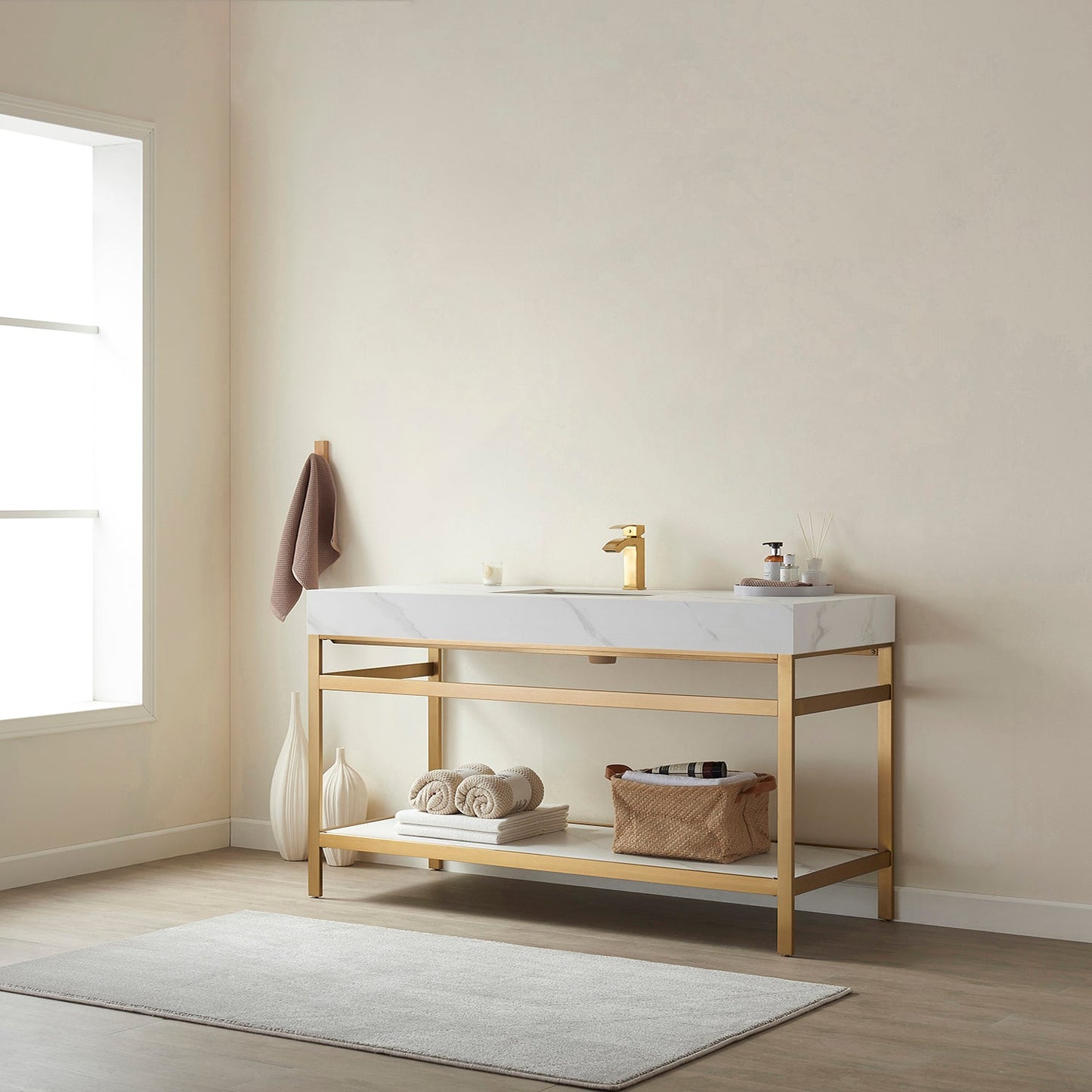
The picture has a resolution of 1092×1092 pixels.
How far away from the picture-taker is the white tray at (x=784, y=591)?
371cm

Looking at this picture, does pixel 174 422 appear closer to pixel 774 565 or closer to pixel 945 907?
pixel 774 565

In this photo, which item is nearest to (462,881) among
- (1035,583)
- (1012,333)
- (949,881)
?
(949,881)

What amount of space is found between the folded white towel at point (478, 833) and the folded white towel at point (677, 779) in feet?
1.06

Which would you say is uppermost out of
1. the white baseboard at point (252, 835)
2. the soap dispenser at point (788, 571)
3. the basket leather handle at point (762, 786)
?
the soap dispenser at point (788, 571)

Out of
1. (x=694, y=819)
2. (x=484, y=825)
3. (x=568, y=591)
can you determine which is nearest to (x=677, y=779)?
(x=694, y=819)

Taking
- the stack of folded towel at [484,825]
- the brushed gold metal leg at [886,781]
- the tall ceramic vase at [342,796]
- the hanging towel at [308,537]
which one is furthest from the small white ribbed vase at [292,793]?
the brushed gold metal leg at [886,781]

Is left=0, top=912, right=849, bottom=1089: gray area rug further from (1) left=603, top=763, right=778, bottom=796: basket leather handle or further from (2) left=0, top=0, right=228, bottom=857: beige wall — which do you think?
(2) left=0, top=0, right=228, bottom=857: beige wall

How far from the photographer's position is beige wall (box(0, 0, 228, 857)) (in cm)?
444

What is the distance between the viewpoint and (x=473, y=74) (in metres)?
4.49

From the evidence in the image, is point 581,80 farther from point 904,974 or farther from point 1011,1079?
point 1011,1079

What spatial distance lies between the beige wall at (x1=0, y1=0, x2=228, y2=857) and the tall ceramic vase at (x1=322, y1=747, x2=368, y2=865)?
58 cm

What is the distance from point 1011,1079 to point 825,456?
1734 millimetres

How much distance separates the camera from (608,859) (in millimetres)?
3725

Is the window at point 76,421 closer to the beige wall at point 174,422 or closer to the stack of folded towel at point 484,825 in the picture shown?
the beige wall at point 174,422
